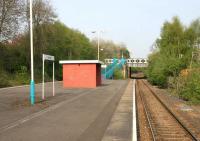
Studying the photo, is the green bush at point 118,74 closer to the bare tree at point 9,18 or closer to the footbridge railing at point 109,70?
the footbridge railing at point 109,70

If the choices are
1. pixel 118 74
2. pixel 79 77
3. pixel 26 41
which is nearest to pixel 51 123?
pixel 79 77

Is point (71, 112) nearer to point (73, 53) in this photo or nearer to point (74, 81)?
point (74, 81)

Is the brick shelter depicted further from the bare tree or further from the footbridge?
the footbridge

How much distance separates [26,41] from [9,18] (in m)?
11.3

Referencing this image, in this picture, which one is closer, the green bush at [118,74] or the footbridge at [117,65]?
the footbridge at [117,65]

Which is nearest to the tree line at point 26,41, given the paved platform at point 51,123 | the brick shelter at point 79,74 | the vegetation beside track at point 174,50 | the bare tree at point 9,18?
the bare tree at point 9,18

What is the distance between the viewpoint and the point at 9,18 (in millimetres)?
42031

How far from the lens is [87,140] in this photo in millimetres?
10383

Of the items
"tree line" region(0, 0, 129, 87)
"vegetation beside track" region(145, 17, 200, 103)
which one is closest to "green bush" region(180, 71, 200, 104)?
"vegetation beside track" region(145, 17, 200, 103)

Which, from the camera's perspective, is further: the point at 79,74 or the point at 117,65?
the point at 117,65

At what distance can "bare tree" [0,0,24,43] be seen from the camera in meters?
41.5

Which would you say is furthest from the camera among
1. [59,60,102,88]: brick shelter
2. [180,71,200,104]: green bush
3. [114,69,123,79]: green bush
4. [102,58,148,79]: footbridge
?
[114,69,123,79]: green bush

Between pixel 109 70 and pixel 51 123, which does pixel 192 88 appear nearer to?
pixel 51 123

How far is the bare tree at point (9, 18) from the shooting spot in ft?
136
